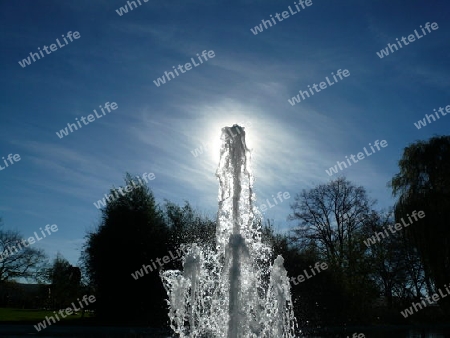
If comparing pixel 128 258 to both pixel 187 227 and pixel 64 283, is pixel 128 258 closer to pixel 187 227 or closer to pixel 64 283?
pixel 187 227

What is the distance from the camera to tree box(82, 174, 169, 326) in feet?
85.0

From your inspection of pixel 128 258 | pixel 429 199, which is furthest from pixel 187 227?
pixel 429 199

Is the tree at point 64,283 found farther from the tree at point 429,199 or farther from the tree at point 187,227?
the tree at point 429,199

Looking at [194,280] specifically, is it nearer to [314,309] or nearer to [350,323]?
[314,309]

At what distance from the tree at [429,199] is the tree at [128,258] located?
553 inches

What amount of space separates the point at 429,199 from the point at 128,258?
17071mm

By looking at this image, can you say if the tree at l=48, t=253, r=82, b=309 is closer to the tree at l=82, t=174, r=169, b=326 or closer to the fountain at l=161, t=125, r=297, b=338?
the tree at l=82, t=174, r=169, b=326

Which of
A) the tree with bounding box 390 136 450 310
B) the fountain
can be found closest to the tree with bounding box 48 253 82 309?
the tree with bounding box 390 136 450 310

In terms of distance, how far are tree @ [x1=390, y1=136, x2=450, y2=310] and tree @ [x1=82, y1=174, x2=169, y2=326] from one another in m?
14.0

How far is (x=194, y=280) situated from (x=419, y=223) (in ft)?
51.1

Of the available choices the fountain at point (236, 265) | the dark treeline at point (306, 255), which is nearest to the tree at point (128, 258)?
the dark treeline at point (306, 255)

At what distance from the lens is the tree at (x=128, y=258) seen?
2592 centimetres

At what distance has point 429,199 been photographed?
909 inches

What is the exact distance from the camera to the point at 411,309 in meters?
32.3
